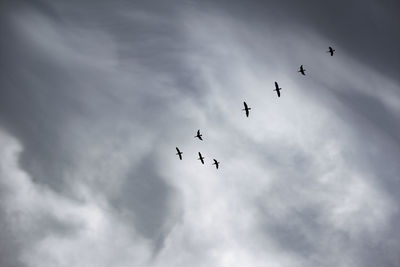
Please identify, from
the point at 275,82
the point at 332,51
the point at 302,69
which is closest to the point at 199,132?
the point at 275,82

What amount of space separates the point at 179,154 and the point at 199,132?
1263 centimetres

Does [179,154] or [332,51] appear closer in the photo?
[332,51]

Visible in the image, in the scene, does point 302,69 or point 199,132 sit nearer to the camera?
point 302,69

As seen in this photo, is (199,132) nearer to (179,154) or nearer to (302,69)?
(179,154)

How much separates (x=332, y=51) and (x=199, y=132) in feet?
194

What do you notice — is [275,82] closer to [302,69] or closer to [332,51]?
[302,69]

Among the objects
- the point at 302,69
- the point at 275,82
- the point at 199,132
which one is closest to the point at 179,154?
the point at 199,132

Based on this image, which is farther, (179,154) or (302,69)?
(179,154)

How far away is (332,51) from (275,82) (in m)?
24.1

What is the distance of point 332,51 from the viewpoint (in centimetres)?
13812

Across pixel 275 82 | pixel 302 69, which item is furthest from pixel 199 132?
pixel 302 69

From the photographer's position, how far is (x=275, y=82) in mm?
138625

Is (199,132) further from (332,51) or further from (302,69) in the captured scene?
(332,51)

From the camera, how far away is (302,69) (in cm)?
13500
